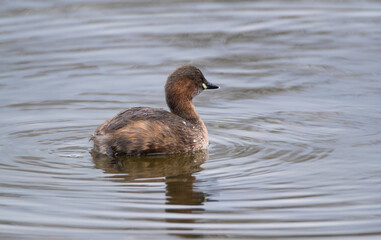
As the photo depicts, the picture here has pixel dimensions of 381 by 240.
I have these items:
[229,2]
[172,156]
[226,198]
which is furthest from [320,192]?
[229,2]

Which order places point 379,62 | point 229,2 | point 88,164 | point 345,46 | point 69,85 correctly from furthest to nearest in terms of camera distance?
point 229,2, point 345,46, point 379,62, point 69,85, point 88,164

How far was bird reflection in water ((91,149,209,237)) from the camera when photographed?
6.52 meters

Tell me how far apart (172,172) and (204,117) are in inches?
89.7

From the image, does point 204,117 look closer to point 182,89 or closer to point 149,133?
point 182,89

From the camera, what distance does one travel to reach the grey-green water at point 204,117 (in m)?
6.22

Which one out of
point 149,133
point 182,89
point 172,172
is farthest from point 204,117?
point 172,172

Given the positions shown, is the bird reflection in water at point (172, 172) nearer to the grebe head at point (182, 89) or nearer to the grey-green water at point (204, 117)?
the grey-green water at point (204, 117)

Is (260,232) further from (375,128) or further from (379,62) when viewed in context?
(379,62)

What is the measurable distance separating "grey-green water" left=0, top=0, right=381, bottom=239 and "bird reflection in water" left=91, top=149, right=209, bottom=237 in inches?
0.8

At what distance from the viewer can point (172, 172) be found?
304 inches

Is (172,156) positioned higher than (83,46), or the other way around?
(83,46)

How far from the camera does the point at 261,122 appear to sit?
9453 millimetres

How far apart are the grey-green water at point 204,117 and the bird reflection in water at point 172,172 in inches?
0.8

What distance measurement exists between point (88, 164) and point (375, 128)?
11.0ft
